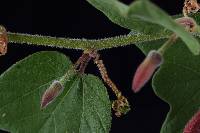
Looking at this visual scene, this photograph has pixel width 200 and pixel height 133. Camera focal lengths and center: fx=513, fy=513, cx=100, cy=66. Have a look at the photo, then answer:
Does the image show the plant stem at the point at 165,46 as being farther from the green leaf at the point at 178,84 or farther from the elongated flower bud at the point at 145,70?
the green leaf at the point at 178,84

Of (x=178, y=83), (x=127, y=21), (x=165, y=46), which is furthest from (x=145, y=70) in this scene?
(x=178, y=83)

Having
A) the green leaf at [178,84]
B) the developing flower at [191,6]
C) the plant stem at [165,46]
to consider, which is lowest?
the green leaf at [178,84]

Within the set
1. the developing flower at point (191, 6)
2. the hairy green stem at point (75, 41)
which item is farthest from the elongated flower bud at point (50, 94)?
the developing flower at point (191, 6)

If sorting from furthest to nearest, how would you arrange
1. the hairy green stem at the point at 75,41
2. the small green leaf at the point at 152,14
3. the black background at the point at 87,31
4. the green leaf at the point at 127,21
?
the black background at the point at 87,31 < the hairy green stem at the point at 75,41 < the green leaf at the point at 127,21 < the small green leaf at the point at 152,14

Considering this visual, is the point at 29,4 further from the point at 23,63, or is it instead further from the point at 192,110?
the point at 192,110

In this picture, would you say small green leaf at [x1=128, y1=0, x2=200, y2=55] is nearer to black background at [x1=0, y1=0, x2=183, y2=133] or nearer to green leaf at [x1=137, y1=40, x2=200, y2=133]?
green leaf at [x1=137, y1=40, x2=200, y2=133]

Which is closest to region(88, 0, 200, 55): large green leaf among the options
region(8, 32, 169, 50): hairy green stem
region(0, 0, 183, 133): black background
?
region(8, 32, 169, 50): hairy green stem

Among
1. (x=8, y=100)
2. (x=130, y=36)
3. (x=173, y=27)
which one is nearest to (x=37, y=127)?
(x=8, y=100)
